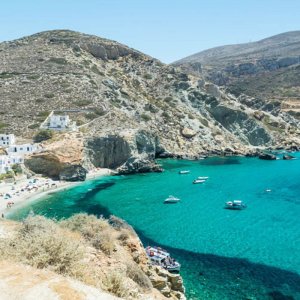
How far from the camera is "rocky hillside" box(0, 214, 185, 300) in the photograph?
918cm

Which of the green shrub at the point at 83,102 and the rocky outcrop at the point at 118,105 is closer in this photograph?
the rocky outcrop at the point at 118,105

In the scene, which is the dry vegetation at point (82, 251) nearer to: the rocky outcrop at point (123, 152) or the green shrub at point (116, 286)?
the green shrub at point (116, 286)

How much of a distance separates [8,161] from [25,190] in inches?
382

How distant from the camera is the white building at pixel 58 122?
251 ft

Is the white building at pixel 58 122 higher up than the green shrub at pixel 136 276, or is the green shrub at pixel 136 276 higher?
the white building at pixel 58 122

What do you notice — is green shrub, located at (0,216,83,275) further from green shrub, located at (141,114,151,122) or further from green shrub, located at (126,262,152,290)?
green shrub, located at (141,114,151,122)

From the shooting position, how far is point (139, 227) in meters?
40.7

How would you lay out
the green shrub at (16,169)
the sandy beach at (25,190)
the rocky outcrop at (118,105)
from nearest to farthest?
the sandy beach at (25,190) → the green shrub at (16,169) → the rocky outcrop at (118,105)

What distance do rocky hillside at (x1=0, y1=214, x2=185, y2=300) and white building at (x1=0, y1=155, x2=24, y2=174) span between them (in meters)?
46.7

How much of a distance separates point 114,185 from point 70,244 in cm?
5060

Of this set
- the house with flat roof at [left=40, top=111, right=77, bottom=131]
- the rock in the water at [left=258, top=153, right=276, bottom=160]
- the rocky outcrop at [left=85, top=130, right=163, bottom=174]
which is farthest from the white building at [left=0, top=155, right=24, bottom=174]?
the rock in the water at [left=258, top=153, right=276, bottom=160]

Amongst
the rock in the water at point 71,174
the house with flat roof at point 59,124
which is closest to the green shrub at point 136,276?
the rock in the water at point 71,174

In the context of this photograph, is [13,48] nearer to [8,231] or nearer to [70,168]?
[70,168]

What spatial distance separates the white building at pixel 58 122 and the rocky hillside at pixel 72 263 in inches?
2302
